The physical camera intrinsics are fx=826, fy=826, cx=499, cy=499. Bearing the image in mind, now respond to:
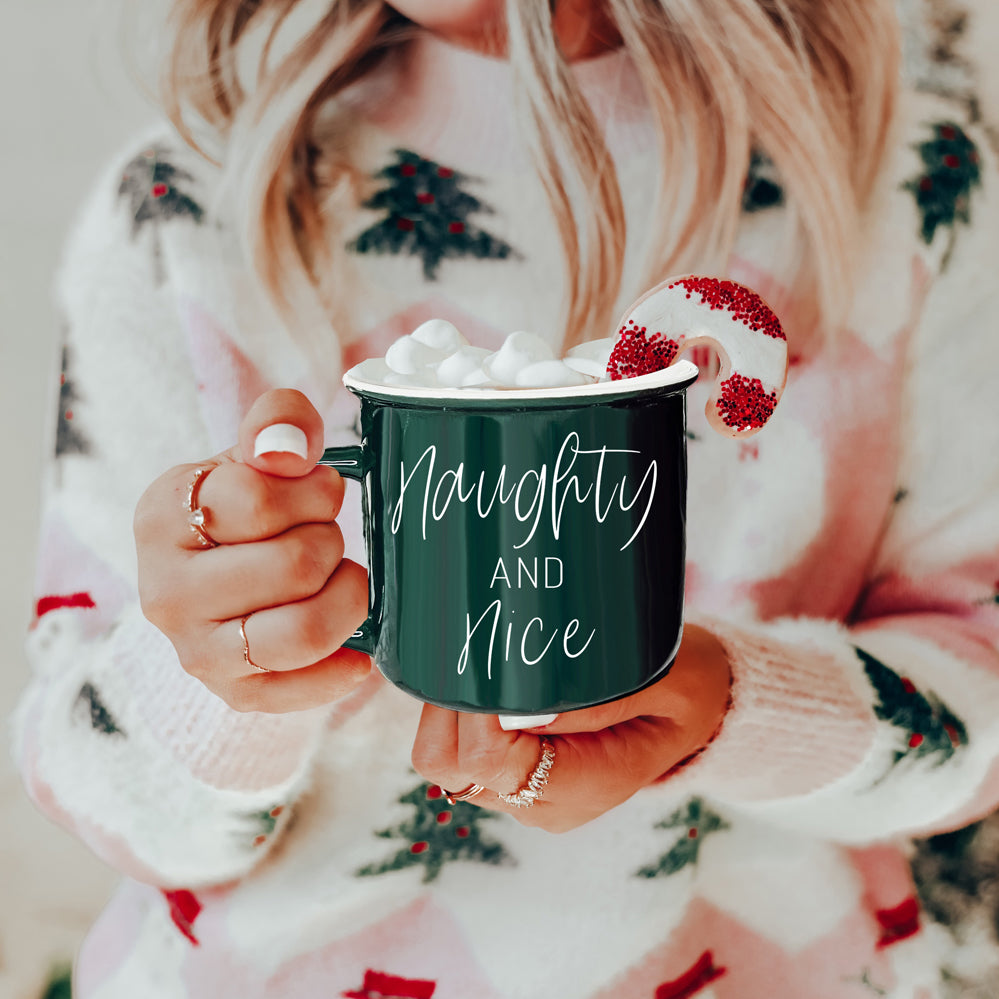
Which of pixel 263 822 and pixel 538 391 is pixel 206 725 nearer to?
pixel 263 822

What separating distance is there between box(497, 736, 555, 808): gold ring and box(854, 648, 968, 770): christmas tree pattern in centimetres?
30

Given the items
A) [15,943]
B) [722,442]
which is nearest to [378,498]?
[722,442]

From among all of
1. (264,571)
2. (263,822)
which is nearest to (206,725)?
(263,822)

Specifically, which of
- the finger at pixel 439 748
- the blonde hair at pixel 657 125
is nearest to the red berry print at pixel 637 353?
the finger at pixel 439 748

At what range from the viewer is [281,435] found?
365 mm

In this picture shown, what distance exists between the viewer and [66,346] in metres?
0.73

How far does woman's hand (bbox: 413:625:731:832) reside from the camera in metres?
0.46

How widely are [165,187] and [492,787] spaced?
589mm

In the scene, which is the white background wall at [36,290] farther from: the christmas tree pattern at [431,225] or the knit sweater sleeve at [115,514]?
the christmas tree pattern at [431,225]

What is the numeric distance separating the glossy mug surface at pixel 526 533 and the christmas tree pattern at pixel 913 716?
0.35 m

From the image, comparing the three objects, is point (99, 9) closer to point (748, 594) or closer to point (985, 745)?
point (748, 594)

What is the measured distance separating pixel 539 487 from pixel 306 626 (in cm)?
14

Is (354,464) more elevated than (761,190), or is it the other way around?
(761,190)

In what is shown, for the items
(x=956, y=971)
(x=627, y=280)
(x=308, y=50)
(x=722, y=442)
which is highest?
(x=308, y=50)
